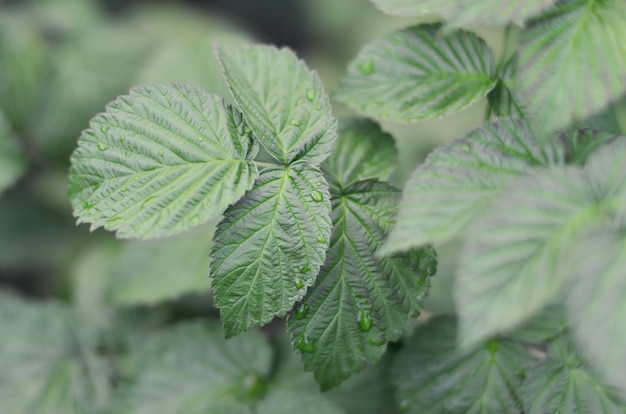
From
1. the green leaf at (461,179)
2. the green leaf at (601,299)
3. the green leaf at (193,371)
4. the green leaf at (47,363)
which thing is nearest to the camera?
the green leaf at (601,299)

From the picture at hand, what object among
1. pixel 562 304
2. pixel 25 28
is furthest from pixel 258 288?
pixel 25 28

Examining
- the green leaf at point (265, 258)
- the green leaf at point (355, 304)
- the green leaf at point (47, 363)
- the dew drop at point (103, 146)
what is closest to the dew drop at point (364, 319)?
the green leaf at point (355, 304)

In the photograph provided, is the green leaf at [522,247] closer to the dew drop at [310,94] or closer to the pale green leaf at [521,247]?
the pale green leaf at [521,247]

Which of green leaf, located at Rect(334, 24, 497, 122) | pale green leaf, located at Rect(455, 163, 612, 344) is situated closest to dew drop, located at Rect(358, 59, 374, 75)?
green leaf, located at Rect(334, 24, 497, 122)

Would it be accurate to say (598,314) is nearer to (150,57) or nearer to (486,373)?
(486,373)

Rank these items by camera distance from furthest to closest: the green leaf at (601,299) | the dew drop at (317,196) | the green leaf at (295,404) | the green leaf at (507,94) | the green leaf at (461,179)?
the green leaf at (295,404) < the green leaf at (507,94) < the dew drop at (317,196) < the green leaf at (461,179) < the green leaf at (601,299)

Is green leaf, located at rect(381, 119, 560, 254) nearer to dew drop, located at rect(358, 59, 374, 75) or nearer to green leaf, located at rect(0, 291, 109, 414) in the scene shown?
dew drop, located at rect(358, 59, 374, 75)
